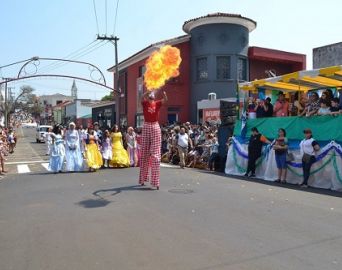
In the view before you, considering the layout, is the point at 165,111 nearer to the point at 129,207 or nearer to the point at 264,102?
the point at 264,102

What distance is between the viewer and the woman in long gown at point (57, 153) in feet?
50.5

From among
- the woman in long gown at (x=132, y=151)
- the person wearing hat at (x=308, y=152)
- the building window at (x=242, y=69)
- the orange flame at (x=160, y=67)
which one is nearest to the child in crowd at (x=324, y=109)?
the person wearing hat at (x=308, y=152)

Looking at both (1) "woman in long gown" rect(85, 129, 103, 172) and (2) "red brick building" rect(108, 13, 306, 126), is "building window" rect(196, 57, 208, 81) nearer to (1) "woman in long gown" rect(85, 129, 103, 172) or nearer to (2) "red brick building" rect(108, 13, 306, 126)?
(2) "red brick building" rect(108, 13, 306, 126)

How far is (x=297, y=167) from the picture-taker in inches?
499

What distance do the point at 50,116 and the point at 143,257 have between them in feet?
334

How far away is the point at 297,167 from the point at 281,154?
59 centimetres

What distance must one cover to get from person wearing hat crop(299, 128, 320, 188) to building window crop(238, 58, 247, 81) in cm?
1726

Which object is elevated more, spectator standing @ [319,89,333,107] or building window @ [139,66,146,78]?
building window @ [139,66,146,78]

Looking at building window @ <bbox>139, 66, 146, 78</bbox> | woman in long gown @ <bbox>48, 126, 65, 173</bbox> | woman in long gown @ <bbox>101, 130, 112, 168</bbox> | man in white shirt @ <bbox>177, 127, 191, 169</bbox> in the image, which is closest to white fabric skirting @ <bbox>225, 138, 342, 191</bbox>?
man in white shirt @ <bbox>177, 127, 191, 169</bbox>

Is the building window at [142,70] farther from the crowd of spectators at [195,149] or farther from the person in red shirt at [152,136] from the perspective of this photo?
the person in red shirt at [152,136]

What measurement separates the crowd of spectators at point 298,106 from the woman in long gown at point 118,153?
16.5 ft

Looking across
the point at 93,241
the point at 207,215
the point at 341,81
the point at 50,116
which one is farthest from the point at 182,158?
the point at 50,116

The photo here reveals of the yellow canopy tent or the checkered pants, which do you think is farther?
the yellow canopy tent

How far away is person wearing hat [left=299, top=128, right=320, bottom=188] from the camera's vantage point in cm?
1195
